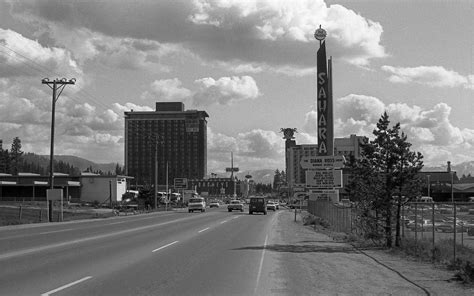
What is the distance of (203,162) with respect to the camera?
484 feet

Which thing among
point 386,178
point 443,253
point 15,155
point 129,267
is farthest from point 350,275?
point 15,155

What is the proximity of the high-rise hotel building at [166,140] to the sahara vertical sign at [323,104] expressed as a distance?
44.5 metres

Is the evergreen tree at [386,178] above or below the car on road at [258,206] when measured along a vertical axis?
above

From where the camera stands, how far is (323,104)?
52094 mm

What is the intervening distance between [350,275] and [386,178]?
350 inches

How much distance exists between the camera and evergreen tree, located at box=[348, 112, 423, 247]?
21391 mm

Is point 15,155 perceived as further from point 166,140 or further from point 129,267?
point 129,267

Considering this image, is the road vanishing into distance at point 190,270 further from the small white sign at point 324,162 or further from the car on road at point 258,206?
the car on road at point 258,206

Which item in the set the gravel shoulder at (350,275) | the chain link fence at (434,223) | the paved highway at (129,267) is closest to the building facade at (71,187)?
the chain link fence at (434,223)

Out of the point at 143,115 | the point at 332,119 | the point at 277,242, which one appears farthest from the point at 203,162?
the point at 277,242

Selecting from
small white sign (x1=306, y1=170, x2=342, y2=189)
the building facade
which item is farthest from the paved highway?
the building facade

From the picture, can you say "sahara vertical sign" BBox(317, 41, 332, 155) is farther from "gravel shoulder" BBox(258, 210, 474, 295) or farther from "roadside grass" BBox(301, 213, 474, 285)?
"gravel shoulder" BBox(258, 210, 474, 295)

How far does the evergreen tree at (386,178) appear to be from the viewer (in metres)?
21.4

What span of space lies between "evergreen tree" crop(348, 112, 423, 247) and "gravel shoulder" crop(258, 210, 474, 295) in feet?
6.44
